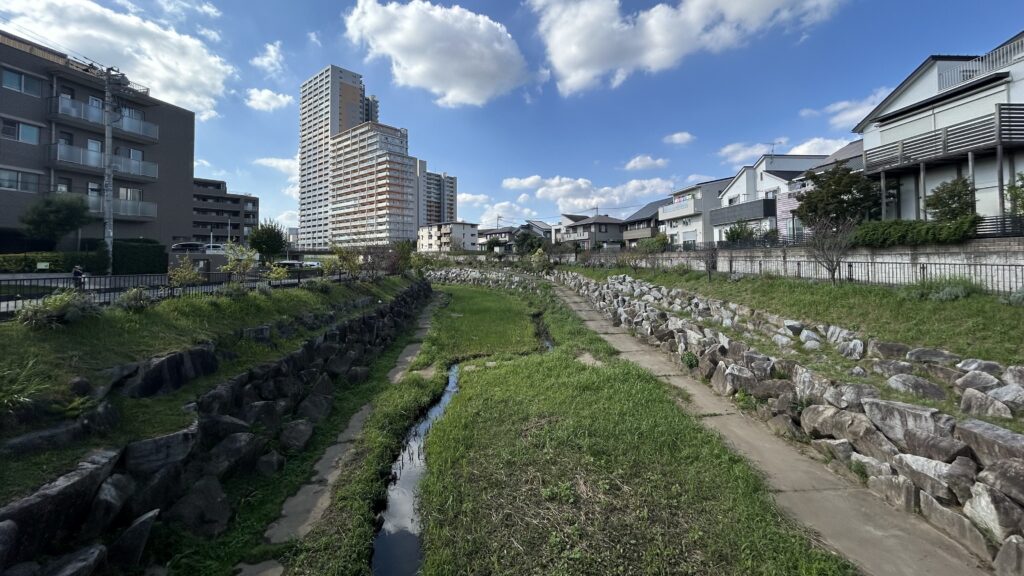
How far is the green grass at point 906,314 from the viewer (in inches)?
280

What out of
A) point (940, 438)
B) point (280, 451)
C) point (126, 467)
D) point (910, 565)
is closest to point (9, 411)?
point (126, 467)

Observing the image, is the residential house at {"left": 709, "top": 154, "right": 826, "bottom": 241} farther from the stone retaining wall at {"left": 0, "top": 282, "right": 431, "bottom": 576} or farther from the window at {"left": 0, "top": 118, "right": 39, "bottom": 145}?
the window at {"left": 0, "top": 118, "right": 39, "bottom": 145}

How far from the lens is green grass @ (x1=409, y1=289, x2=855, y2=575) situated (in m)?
4.53

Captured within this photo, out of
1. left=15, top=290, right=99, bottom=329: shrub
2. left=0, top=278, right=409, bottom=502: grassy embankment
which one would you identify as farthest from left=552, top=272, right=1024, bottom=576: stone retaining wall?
left=15, top=290, right=99, bottom=329: shrub

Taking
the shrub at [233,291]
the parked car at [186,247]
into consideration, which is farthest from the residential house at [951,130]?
the parked car at [186,247]

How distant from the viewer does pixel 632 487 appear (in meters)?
5.74

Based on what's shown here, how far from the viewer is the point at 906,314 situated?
872 centimetres

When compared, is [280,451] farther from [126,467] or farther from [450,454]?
[450,454]

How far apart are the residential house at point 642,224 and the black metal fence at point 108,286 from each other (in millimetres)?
40787

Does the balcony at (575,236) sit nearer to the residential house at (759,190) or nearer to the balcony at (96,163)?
the residential house at (759,190)

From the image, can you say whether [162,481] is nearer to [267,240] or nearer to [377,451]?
[377,451]

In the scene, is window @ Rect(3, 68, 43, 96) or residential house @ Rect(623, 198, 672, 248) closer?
window @ Rect(3, 68, 43, 96)

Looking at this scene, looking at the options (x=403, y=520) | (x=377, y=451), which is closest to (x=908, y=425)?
(x=403, y=520)

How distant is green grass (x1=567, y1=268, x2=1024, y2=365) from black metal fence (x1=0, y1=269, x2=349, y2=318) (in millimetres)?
14559
